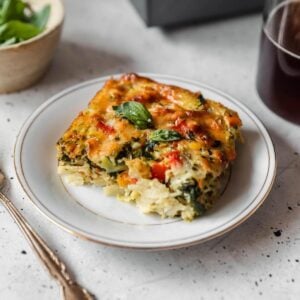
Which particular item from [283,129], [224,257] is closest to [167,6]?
[283,129]

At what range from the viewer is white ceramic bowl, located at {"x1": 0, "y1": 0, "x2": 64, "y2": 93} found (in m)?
1.34

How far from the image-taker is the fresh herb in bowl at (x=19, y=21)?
1.38 meters

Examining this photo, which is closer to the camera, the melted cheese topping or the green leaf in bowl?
the melted cheese topping

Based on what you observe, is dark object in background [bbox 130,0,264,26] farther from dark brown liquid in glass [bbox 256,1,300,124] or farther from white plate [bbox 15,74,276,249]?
white plate [bbox 15,74,276,249]

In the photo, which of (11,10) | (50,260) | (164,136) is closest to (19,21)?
(11,10)

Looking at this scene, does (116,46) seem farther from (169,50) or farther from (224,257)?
(224,257)

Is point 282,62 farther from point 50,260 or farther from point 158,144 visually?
point 50,260

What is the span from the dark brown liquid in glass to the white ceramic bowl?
514 mm

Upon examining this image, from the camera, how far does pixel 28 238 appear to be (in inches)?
42.2

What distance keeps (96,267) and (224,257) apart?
24 cm

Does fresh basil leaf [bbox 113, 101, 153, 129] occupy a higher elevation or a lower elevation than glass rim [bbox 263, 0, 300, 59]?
lower

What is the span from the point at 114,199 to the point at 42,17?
23.7 inches

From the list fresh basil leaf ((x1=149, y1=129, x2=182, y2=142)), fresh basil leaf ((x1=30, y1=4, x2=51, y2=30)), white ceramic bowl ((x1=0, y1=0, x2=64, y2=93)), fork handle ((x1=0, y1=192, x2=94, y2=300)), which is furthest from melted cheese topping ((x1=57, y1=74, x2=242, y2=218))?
fresh basil leaf ((x1=30, y1=4, x2=51, y2=30))

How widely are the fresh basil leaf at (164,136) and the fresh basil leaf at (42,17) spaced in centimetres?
53
